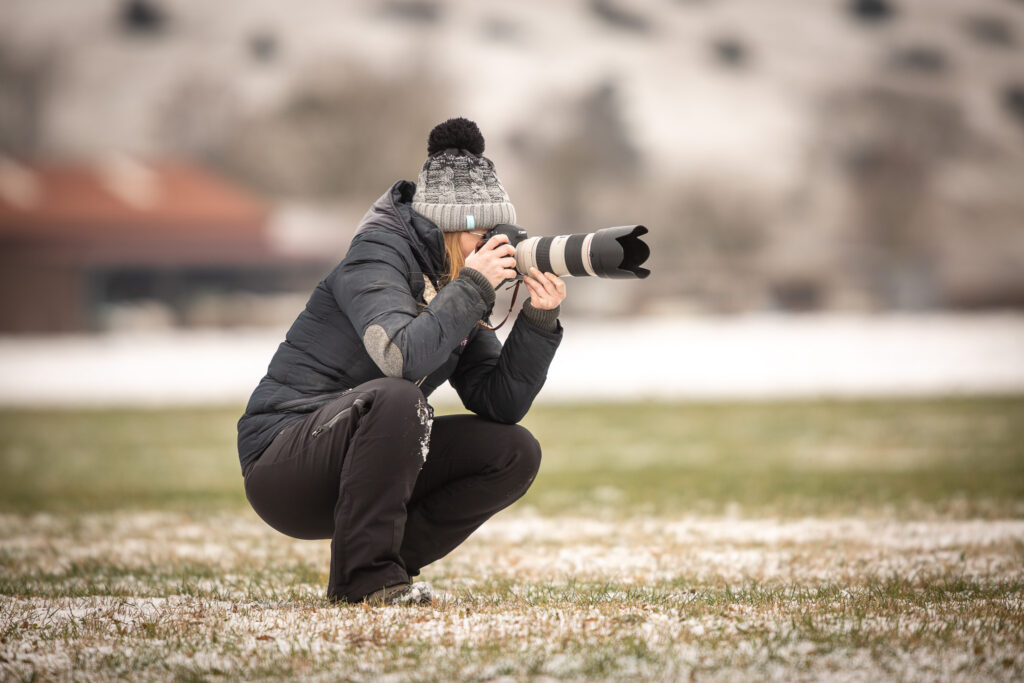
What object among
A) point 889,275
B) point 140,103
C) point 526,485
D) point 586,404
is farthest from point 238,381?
point 140,103

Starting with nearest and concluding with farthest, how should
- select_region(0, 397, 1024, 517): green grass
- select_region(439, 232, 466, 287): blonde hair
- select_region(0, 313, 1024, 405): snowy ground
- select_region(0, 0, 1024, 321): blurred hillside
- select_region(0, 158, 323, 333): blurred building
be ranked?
1. select_region(439, 232, 466, 287): blonde hair
2. select_region(0, 397, 1024, 517): green grass
3. select_region(0, 313, 1024, 405): snowy ground
4. select_region(0, 158, 323, 333): blurred building
5. select_region(0, 0, 1024, 321): blurred hillside

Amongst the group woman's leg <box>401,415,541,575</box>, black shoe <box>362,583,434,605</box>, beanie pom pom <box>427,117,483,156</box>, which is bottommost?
black shoe <box>362,583,434,605</box>

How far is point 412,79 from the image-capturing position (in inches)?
3312

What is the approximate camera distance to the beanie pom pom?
414cm

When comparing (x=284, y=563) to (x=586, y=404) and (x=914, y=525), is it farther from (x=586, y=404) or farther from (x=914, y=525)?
(x=586, y=404)

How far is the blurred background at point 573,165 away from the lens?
36.2m

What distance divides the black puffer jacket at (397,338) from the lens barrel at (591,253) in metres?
0.21

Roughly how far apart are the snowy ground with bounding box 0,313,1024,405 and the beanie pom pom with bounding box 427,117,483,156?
18.4m

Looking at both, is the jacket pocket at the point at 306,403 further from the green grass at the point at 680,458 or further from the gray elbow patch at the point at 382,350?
the green grass at the point at 680,458

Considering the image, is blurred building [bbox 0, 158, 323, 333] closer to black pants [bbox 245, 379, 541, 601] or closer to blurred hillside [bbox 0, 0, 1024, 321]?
blurred hillside [bbox 0, 0, 1024, 321]

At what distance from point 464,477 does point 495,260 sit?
89 centimetres

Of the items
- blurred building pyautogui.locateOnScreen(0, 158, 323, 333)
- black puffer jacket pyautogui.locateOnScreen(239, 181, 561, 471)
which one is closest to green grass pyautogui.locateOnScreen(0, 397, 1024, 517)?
black puffer jacket pyautogui.locateOnScreen(239, 181, 561, 471)

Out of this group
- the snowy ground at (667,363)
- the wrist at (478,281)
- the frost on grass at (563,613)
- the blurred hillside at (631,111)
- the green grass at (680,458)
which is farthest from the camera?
the blurred hillside at (631,111)

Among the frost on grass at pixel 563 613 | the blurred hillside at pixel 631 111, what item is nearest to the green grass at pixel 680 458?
the frost on grass at pixel 563 613
